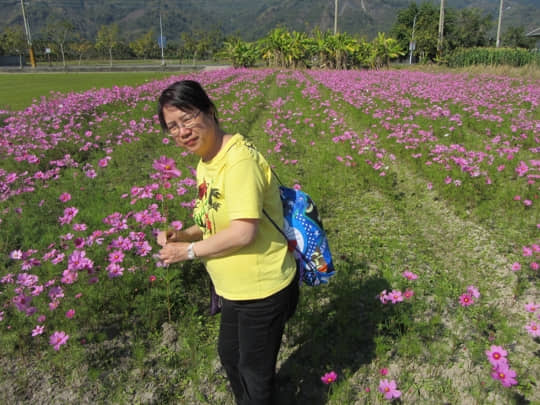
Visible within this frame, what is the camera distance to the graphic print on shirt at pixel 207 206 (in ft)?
4.95

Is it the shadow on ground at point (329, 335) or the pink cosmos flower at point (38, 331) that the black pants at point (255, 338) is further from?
the pink cosmos flower at point (38, 331)

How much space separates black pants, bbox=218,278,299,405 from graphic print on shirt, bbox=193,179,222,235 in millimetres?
366

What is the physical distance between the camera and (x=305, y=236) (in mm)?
1655

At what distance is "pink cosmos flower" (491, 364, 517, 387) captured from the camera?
1758 millimetres

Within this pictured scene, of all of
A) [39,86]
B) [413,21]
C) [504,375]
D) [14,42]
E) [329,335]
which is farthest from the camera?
[14,42]

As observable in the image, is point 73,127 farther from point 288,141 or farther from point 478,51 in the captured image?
point 478,51

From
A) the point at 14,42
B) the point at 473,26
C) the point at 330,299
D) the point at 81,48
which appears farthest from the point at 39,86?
the point at 473,26

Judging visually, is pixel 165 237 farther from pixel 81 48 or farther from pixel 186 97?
pixel 81 48

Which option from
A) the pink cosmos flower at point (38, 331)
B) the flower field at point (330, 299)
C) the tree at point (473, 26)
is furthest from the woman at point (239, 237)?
the tree at point (473, 26)

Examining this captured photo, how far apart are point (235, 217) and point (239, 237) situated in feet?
0.29

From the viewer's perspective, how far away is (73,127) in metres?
7.52

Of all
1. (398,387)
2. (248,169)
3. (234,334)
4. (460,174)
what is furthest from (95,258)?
(460,174)

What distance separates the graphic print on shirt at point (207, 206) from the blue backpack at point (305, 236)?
0.94ft

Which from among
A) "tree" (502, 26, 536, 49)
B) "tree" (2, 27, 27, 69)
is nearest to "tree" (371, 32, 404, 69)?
"tree" (2, 27, 27, 69)
